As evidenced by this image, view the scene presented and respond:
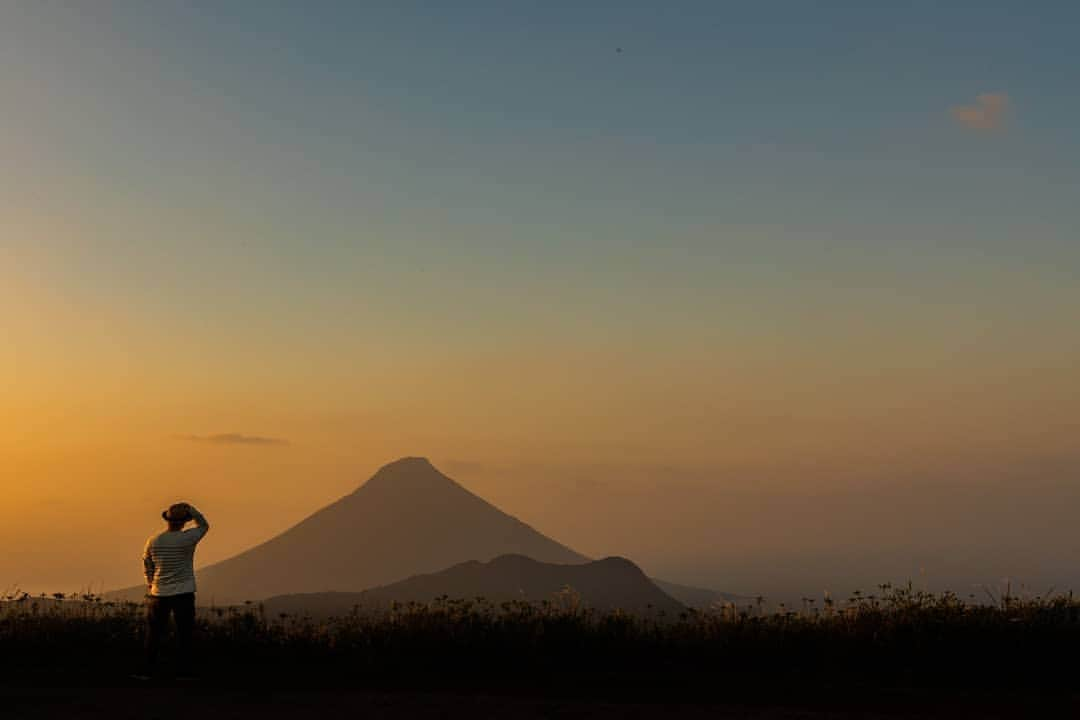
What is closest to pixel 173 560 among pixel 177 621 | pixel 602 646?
Answer: pixel 177 621

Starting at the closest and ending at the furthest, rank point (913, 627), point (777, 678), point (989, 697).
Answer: point (989, 697) < point (777, 678) < point (913, 627)

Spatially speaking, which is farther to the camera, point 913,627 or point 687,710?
point 913,627

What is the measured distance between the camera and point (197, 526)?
49.7 feet

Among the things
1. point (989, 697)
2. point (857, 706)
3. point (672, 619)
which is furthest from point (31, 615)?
point (989, 697)

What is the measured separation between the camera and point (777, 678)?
1502cm

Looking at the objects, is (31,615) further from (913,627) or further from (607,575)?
(607,575)

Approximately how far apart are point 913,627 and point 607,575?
172 metres

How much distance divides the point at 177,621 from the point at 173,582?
56 cm

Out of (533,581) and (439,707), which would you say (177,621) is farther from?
(533,581)

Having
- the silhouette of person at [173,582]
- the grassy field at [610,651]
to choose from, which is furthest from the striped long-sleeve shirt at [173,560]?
the grassy field at [610,651]

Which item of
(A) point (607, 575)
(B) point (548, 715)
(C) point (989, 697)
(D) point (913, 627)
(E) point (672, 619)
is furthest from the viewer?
(A) point (607, 575)

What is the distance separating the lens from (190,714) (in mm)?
12445

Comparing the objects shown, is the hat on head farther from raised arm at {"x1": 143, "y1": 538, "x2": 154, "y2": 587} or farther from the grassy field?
the grassy field

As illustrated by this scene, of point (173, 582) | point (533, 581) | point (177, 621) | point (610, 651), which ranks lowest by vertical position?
point (610, 651)
